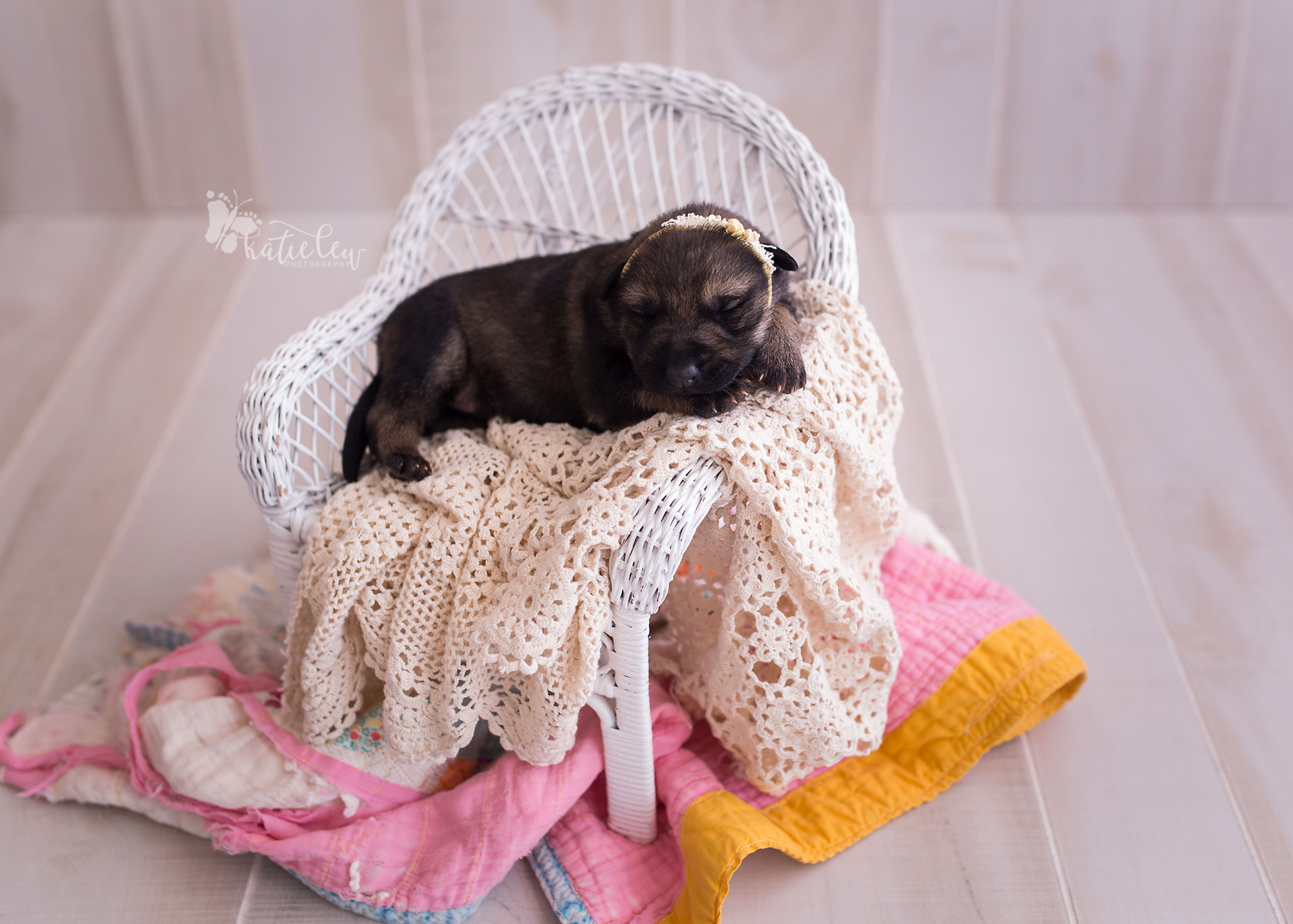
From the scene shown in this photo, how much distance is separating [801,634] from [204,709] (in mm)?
991

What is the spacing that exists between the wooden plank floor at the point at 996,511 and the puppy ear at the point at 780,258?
926 mm

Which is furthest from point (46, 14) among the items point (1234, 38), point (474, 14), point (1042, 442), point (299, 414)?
point (1234, 38)

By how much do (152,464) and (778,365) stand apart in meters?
1.87

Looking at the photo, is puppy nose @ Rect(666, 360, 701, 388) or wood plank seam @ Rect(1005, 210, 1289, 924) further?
wood plank seam @ Rect(1005, 210, 1289, 924)

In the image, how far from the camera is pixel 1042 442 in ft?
8.87

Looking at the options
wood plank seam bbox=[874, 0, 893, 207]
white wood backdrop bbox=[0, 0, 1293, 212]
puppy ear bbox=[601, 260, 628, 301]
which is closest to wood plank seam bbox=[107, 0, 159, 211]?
white wood backdrop bbox=[0, 0, 1293, 212]

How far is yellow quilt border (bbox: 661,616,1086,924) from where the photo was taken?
5.74 ft

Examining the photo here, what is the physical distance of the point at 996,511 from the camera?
2490mm

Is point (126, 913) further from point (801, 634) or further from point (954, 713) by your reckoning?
point (954, 713)

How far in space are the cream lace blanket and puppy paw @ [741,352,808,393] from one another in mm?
23

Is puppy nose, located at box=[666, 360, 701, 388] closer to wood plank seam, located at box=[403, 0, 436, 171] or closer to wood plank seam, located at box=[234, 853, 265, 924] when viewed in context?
wood plank seam, located at box=[234, 853, 265, 924]

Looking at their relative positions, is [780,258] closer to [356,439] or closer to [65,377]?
[356,439]

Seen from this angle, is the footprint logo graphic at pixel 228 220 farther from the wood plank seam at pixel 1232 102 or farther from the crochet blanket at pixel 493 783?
the wood plank seam at pixel 1232 102

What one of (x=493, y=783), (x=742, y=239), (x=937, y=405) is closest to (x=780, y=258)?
(x=742, y=239)
